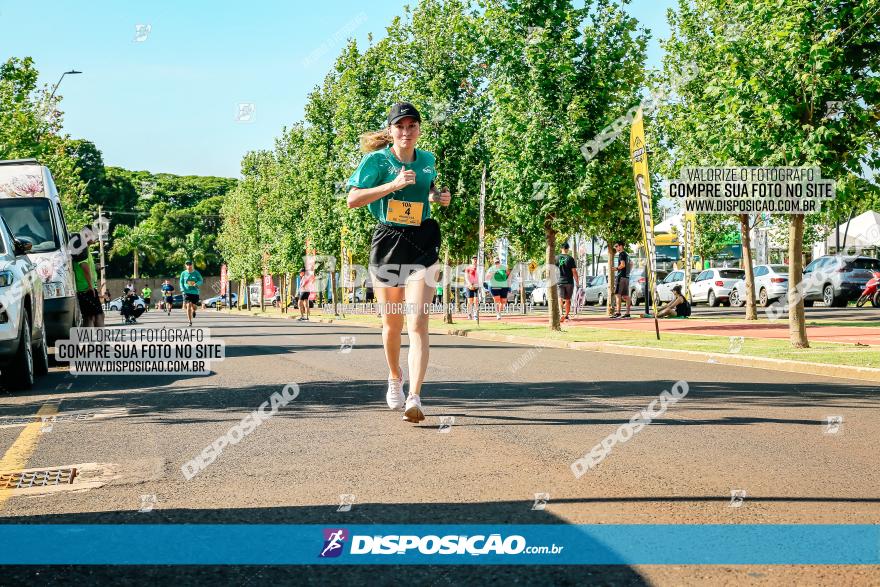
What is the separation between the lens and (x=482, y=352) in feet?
53.2

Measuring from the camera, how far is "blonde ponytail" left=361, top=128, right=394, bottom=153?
753 cm

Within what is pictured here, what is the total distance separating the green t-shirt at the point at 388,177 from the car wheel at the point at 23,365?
5.24 meters

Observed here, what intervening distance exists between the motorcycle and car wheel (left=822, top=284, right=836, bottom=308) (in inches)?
37.5

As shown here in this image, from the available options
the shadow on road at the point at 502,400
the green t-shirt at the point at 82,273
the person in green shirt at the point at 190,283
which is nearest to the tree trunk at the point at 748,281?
the person in green shirt at the point at 190,283

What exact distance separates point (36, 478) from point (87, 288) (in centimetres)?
1361

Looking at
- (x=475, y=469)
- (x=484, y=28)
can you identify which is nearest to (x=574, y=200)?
(x=484, y=28)

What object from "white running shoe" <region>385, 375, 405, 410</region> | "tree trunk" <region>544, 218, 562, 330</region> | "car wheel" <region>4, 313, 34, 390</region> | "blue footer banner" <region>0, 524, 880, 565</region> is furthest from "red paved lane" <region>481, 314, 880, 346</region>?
"blue footer banner" <region>0, 524, 880, 565</region>

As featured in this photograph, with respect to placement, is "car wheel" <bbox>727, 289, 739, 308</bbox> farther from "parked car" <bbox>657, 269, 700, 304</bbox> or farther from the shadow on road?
the shadow on road

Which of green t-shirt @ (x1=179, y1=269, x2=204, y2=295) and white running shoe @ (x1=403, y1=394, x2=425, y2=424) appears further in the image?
green t-shirt @ (x1=179, y1=269, x2=204, y2=295)

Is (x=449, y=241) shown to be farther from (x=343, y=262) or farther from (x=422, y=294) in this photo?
(x=422, y=294)

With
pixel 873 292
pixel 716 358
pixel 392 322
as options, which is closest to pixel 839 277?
pixel 873 292

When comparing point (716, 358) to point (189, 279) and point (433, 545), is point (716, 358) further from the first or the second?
point (189, 279)

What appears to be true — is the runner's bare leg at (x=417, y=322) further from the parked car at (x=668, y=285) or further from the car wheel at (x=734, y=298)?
the parked car at (x=668, y=285)

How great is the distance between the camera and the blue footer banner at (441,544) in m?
3.74
